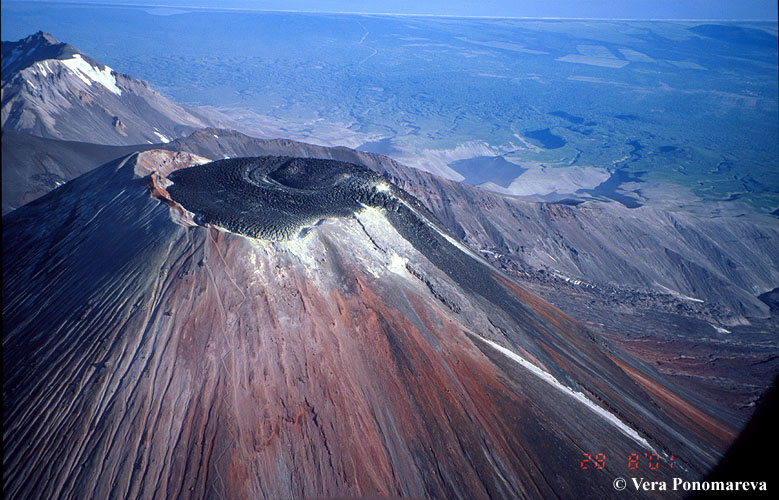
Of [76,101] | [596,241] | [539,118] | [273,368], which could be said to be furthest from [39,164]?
[539,118]

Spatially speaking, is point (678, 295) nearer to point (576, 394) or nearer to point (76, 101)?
point (576, 394)

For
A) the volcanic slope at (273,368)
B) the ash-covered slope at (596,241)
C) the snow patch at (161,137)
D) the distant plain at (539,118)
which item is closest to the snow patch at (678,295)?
the ash-covered slope at (596,241)

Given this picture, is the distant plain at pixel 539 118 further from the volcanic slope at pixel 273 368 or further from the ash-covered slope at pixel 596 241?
the volcanic slope at pixel 273 368

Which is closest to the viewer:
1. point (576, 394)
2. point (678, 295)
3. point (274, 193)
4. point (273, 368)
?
point (273, 368)

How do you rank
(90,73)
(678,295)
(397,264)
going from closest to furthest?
(397,264)
(678,295)
(90,73)

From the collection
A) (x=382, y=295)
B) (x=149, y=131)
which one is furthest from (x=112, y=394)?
(x=149, y=131)

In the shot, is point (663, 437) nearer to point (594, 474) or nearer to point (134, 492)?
point (594, 474)
